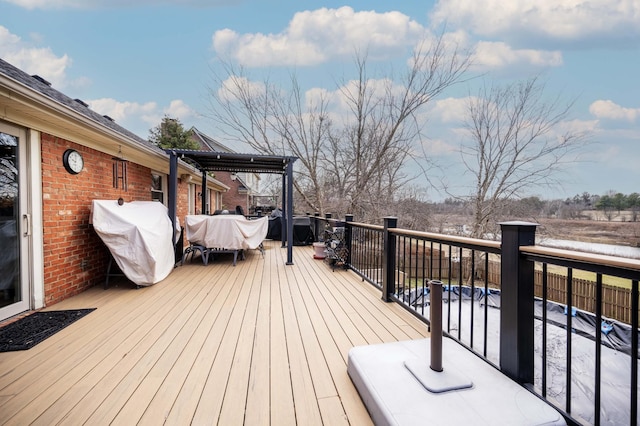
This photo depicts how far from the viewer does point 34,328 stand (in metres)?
2.50

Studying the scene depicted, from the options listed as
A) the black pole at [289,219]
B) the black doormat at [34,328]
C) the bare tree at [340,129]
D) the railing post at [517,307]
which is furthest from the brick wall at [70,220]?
the bare tree at [340,129]

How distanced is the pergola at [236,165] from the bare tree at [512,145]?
7206 mm

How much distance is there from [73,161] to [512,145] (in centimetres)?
1166

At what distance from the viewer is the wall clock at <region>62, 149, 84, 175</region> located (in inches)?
130

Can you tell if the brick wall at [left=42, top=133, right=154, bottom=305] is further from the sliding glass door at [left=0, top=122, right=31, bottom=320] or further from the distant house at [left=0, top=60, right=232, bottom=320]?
the sliding glass door at [left=0, top=122, right=31, bottom=320]

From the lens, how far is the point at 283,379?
1792mm

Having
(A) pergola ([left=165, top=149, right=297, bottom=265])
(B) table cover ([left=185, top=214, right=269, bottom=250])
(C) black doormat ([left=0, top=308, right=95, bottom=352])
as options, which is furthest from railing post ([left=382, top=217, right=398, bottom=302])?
(C) black doormat ([left=0, top=308, right=95, bottom=352])

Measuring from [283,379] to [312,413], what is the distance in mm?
345

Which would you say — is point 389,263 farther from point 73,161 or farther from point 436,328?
point 73,161

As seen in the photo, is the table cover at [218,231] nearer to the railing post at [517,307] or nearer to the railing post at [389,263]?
the railing post at [389,263]

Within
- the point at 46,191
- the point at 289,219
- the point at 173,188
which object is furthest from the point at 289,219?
the point at 46,191

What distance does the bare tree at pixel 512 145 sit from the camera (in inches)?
345

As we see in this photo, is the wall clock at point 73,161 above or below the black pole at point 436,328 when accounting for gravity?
above

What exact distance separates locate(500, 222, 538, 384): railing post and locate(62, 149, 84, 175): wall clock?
14.7 feet
